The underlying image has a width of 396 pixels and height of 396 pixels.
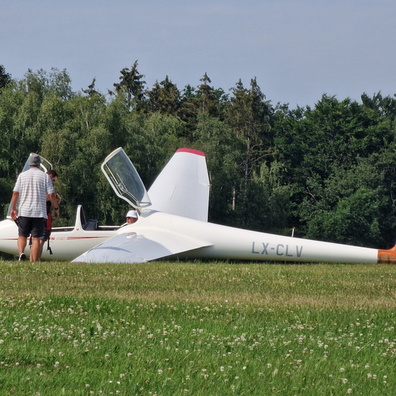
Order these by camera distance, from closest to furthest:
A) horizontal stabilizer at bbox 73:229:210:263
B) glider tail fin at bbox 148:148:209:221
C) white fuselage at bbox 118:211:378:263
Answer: horizontal stabilizer at bbox 73:229:210:263, white fuselage at bbox 118:211:378:263, glider tail fin at bbox 148:148:209:221

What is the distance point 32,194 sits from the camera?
1472 cm

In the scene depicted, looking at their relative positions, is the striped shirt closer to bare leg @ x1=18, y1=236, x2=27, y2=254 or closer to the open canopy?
bare leg @ x1=18, y1=236, x2=27, y2=254

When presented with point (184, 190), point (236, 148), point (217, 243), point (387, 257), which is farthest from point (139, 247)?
point (236, 148)

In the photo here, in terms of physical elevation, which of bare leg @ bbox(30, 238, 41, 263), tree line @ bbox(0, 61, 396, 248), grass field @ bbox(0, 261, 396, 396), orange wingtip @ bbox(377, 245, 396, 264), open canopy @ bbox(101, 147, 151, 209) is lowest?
grass field @ bbox(0, 261, 396, 396)

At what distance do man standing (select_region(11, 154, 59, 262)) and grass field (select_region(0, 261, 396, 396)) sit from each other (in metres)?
3.30

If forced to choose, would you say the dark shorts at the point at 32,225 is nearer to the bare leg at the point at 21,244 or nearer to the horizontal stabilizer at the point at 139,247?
the bare leg at the point at 21,244

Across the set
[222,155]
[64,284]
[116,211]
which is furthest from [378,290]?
[222,155]

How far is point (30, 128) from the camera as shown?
61.7 metres

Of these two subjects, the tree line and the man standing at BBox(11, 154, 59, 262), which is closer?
the man standing at BBox(11, 154, 59, 262)

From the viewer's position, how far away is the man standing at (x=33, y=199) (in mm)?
14727

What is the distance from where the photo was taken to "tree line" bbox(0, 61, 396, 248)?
200 ft

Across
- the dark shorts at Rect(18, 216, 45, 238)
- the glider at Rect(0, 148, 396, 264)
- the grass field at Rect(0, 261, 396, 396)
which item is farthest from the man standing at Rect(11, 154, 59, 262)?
the grass field at Rect(0, 261, 396, 396)

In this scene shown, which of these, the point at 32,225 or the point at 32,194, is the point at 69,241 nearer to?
the point at 32,225

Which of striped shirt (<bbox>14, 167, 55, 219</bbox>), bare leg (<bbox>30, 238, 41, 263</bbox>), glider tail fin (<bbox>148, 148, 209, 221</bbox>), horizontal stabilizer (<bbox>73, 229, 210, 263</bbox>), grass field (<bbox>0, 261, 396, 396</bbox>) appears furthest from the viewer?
glider tail fin (<bbox>148, 148, 209, 221</bbox>)
